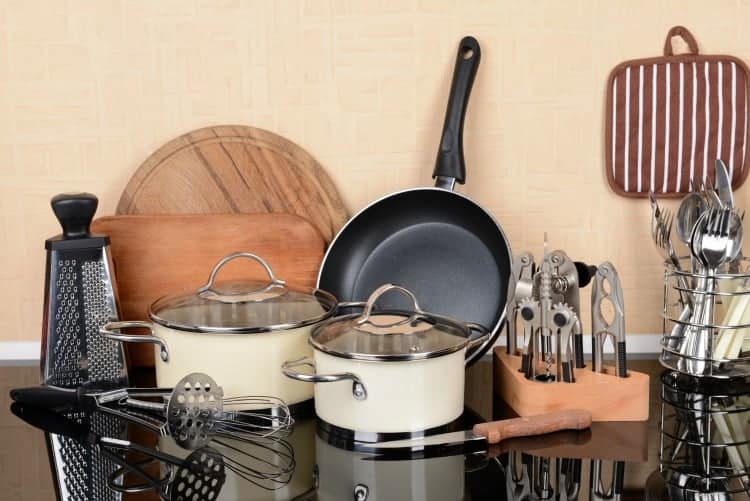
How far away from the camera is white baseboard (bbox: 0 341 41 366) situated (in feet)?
4.50

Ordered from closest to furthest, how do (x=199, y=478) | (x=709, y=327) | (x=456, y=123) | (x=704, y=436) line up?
(x=199, y=478) < (x=704, y=436) < (x=709, y=327) < (x=456, y=123)

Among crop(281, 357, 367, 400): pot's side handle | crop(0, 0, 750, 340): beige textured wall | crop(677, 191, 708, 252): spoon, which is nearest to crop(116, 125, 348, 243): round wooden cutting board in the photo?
crop(0, 0, 750, 340): beige textured wall

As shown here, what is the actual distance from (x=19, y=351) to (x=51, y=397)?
0.27m

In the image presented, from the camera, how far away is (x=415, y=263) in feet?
4.27

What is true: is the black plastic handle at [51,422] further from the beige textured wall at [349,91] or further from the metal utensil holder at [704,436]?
the metal utensil holder at [704,436]

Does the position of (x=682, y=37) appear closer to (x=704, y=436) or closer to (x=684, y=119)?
(x=684, y=119)

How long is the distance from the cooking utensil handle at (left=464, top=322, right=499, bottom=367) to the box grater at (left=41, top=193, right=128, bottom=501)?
0.46 m

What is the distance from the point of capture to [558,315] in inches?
43.1

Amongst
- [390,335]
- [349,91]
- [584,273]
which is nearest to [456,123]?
[349,91]

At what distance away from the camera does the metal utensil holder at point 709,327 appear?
117 cm

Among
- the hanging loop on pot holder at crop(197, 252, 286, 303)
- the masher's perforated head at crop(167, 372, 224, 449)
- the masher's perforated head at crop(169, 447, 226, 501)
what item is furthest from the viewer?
the hanging loop on pot holder at crop(197, 252, 286, 303)

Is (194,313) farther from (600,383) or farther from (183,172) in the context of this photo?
(600,383)

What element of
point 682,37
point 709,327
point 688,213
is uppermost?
point 682,37

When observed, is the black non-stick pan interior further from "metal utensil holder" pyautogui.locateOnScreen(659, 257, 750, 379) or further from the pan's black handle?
"metal utensil holder" pyautogui.locateOnScreen(659, 257, 750, 379)
